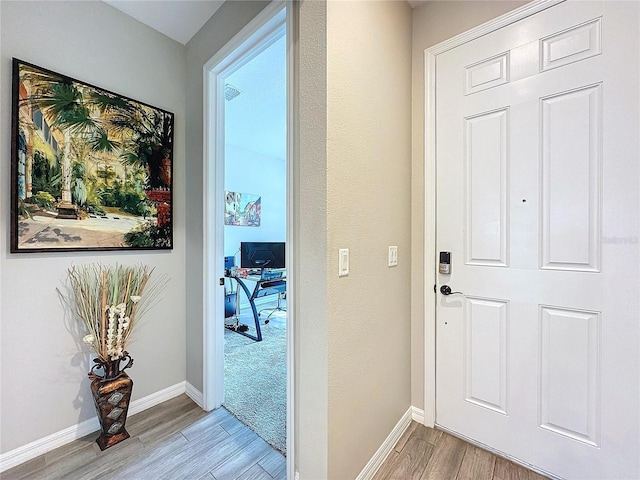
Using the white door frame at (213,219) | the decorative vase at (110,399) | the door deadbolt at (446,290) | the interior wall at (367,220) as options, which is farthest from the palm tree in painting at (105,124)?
the door deadbolt at (446,290)

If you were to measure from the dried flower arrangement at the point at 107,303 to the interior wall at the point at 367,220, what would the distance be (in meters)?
1.37

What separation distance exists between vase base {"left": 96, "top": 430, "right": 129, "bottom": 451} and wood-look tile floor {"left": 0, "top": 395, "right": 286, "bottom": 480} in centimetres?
2

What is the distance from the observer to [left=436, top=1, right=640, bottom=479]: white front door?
1211mm

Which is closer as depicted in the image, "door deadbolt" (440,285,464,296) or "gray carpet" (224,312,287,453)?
"door deadbolt" (440,285,464,296)

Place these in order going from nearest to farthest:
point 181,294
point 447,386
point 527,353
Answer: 1. point 527,353
2. point 447,386
3. point 181,294

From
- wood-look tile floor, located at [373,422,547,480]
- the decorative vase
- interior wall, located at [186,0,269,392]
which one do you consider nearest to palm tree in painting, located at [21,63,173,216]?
interior wall, located at [186,0,269,392]

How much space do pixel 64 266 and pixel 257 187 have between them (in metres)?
3.57

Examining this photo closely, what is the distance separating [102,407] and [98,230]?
1.04 meters

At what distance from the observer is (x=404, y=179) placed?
5.61ft

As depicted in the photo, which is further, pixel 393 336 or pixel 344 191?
pixel 393 336

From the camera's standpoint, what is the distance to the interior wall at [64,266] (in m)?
1.44

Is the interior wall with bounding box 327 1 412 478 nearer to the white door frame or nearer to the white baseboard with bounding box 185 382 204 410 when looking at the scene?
the white door frame

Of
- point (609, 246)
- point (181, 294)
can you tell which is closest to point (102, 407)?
point (181, 294)

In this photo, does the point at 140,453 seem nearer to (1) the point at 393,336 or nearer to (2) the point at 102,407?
(2) the point at 102,407
